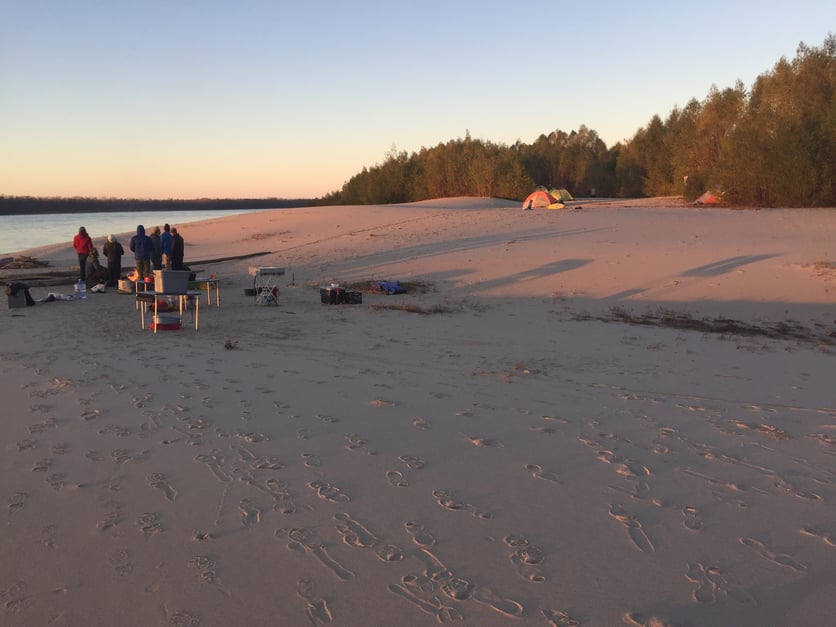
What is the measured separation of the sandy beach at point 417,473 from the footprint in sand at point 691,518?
1 cm

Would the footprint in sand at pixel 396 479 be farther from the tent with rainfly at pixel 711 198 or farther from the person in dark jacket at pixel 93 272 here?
the tent with rainfly at pixel 711 198

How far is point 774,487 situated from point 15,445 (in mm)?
4814

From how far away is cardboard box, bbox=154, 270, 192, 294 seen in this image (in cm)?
1007

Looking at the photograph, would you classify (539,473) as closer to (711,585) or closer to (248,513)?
(711,585)

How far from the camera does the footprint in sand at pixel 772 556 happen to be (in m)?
3.03

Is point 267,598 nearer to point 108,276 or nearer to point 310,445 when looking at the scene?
point 310,445

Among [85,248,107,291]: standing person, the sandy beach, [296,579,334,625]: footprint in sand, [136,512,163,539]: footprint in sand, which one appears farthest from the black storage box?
[296,579,334,625]: footprint in sand

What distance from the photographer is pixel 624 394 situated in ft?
19.7

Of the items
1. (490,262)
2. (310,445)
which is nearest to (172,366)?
(310,445)

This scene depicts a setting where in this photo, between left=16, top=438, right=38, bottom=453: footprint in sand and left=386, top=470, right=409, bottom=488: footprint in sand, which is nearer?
left=386, top=470, right=409, bottom=488: footprint in sand

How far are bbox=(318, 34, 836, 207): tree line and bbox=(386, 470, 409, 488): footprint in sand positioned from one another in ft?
84.6

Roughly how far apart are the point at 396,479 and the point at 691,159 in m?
39.1

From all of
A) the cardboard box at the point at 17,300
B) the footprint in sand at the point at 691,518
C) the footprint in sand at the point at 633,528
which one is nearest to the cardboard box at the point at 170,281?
the cardboard box at the point at 17,300

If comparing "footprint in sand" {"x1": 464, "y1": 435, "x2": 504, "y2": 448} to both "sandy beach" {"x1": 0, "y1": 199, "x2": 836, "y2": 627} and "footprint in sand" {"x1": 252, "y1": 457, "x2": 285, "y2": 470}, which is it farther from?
"footprint in sand" {"x1": 252, "y1": 457, "x2": 285, "y2": 470}
